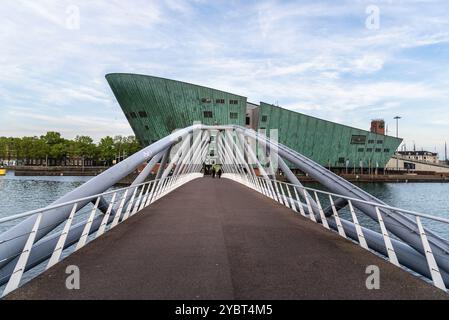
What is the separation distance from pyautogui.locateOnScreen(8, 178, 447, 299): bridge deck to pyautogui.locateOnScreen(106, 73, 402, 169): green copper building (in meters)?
61.0

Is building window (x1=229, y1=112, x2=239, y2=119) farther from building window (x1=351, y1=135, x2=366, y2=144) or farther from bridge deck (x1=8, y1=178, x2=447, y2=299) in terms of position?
bridge deck (x1=8, y1=178, x2=447, y2=299)

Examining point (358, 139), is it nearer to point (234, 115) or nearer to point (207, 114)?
point (234, 115)

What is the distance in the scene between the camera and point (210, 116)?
7050 centimetres

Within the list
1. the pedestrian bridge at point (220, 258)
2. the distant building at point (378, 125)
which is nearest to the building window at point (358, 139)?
the distant building at point (378, 125)

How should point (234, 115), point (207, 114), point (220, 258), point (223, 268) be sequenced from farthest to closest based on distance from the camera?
point (234, 115), point (207, 114), point (220, 258), point (223, 268)

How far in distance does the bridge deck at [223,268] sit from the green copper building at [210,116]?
6098 centimetres

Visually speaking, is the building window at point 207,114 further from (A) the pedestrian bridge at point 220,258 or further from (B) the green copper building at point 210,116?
(A) the pedestrian bridge at point 220,258

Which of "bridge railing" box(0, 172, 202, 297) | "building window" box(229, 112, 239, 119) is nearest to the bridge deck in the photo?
"bridge railing" box(0, 172, 202, 297)

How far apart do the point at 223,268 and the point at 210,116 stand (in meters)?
65.6

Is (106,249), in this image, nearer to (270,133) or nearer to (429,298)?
(429,298)

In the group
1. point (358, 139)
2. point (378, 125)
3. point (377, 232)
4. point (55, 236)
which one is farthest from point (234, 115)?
point (378, 125)

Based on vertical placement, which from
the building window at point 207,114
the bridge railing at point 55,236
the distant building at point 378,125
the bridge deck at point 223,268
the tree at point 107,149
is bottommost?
the bridge deck at point 223,268

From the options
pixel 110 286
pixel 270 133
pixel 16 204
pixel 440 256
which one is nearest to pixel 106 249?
pixel 110 286

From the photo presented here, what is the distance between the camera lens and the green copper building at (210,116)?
68.4m
